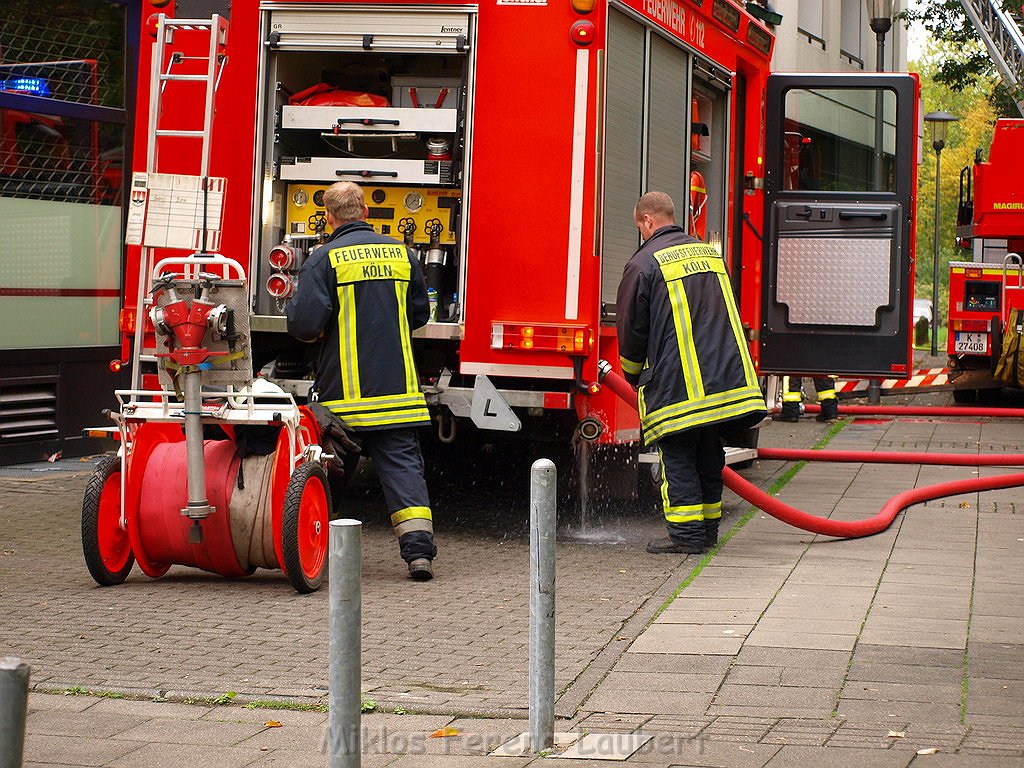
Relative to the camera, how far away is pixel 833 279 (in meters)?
10.3

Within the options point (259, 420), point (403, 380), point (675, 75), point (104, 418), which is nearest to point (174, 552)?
point (259, 420)

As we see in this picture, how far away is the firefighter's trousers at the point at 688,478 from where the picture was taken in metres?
7.70

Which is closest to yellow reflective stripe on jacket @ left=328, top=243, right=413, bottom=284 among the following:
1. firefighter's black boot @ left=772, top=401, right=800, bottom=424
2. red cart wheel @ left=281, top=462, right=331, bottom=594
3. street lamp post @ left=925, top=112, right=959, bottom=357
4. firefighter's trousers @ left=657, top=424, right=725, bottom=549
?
red cart wheel @ left=281, top=462, right=331, bottom=594

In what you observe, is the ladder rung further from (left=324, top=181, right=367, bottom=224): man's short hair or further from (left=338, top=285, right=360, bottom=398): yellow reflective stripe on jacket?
(left=338, top=285, right=360, bottom=398): yellow reflective stripe on jacket

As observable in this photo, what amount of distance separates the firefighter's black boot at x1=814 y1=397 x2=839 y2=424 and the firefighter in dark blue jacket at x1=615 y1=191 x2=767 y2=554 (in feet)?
24.2

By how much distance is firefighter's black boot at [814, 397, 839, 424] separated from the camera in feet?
49.0

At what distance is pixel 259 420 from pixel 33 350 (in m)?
4.98

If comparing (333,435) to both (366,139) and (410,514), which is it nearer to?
(410,514)

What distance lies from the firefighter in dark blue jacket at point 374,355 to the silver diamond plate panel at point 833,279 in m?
3.92

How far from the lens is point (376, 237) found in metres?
7.28

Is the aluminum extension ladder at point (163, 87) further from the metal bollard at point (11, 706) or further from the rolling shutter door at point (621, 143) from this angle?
the metal bollard at point (11, 706)

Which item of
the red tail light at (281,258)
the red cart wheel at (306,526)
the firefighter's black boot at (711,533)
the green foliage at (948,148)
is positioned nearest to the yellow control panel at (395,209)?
the red tail light at (281,258)

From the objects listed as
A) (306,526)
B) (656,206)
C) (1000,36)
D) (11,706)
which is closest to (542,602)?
(11,706)

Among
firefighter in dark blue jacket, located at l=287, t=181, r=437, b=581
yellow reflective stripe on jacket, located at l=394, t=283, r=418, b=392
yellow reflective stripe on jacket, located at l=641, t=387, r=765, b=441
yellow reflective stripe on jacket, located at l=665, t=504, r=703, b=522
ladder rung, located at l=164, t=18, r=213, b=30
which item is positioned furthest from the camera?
yellow reflective stripe on jacket, located at l=665, t=504, r=703, b=522
